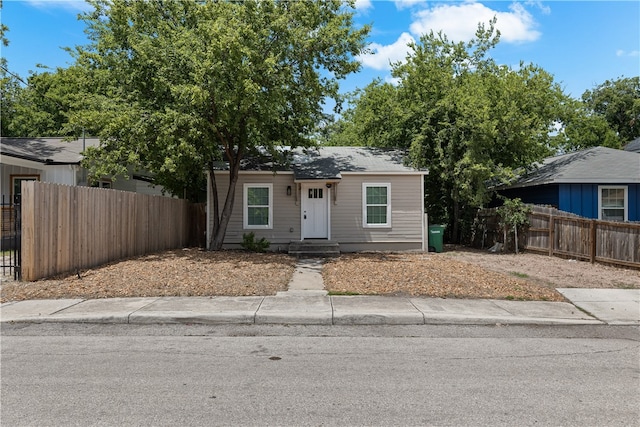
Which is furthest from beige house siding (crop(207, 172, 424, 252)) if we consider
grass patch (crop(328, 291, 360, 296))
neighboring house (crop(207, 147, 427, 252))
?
grass patch (crop(328, 291, 360, 296))

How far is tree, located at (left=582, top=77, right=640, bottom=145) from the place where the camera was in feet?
152

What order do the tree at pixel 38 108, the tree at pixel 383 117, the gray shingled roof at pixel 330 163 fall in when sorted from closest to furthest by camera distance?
1. the gray shingled roof at pixel 330 163
2. the tree at pixel 383 117
3. the tree at pixel 38 108

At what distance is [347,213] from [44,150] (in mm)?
12412

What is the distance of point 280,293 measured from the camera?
8.66 metres

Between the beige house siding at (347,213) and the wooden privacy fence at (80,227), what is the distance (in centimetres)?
298

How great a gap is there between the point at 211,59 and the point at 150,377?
879 centimetres

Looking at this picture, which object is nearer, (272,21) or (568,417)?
(568,417)

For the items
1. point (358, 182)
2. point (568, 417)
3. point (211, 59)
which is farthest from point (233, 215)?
point (568, 417)

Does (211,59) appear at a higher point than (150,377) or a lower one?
higher

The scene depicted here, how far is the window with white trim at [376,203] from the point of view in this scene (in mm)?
16422

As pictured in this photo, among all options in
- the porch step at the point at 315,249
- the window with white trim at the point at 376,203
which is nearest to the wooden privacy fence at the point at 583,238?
the window with white trim at the point at 376,203

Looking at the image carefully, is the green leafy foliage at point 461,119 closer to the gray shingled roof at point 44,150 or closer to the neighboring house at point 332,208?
the neighboring house at point 332,208

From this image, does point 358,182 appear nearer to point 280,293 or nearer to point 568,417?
point 280,293

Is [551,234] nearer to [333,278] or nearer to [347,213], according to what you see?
[347,213]
